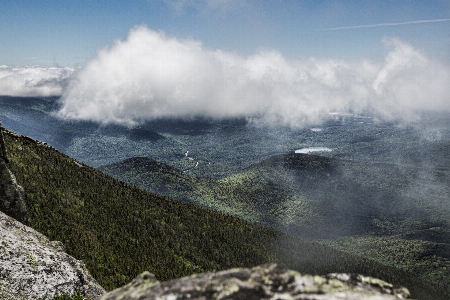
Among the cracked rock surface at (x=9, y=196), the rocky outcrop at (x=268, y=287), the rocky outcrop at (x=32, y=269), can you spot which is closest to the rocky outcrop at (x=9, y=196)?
the cracked rock surface at (x=9, y=196)

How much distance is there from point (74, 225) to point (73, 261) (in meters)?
114

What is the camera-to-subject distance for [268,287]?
46.2ft

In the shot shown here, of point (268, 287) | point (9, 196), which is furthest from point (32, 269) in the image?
point (268, 287)

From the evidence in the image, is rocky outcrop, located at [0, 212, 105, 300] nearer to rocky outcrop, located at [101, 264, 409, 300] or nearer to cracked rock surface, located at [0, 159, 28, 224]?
cracked rock surface, located at [0, 159, 28, 224]

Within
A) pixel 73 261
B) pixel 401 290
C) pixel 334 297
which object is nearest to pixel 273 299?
pixel 334 297

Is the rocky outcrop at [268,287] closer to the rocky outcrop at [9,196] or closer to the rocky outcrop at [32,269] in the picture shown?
the rocky outcrop at [32,269]

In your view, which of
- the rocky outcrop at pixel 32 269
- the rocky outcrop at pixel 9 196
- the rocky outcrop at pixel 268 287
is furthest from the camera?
the rocky outcrop at pixel 9 196

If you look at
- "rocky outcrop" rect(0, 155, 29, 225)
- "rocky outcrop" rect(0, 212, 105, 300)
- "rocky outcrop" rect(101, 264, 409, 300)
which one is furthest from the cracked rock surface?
"rocky outcrop" rect(101, 264, 409, 300)

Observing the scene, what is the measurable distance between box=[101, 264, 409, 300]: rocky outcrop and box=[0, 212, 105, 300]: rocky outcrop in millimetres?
29327

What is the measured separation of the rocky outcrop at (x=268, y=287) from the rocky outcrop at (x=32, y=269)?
29.3 meters

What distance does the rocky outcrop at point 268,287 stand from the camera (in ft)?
45.1

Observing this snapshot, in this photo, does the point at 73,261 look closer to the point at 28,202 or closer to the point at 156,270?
the point at 28,202

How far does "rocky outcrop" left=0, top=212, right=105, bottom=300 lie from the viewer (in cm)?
3722

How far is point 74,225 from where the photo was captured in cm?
15250
